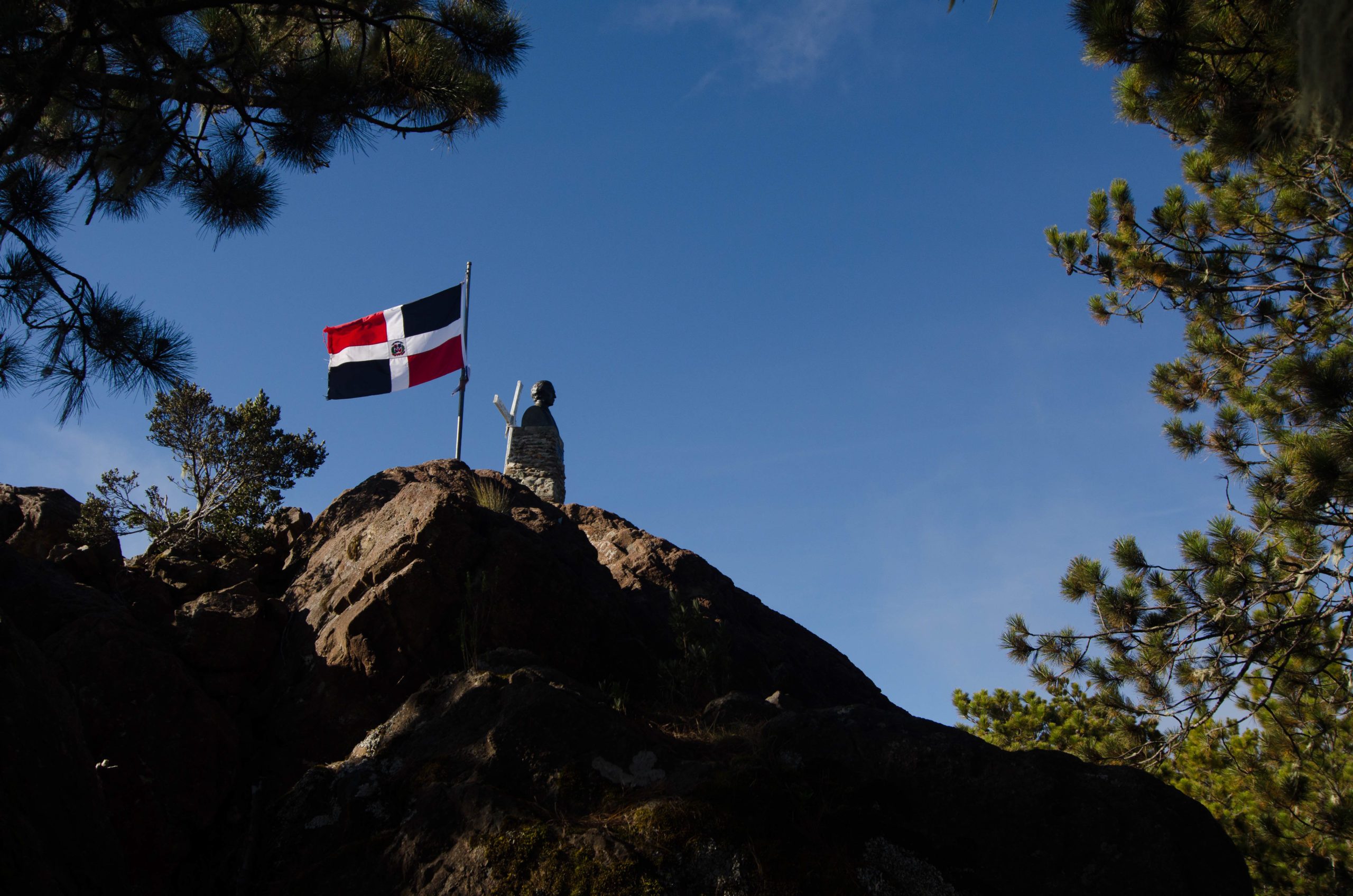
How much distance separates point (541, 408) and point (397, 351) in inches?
112

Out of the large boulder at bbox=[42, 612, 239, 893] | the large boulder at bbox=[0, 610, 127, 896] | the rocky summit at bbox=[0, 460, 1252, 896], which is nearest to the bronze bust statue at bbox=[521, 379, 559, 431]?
the rocky summit at bbox=[0, 460, 1252, 896]

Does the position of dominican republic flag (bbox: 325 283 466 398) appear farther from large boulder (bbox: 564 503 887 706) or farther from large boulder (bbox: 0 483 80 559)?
large boulder (bbox: 0 483 80 559)

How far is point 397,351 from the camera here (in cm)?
1346

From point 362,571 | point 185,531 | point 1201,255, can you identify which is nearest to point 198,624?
point 362,571

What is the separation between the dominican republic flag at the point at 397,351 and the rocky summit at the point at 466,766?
5.60 meters

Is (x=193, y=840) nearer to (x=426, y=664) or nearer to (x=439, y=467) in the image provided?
(x=426, y=664)

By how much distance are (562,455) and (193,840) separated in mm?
10050

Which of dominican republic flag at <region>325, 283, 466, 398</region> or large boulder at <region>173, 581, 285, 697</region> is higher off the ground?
dominican republic flag at <region>325, 283, 466, 398</region>

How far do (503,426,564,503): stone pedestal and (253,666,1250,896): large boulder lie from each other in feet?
30.3

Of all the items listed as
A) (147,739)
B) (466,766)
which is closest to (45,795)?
(466,766)

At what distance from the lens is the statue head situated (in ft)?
51.4

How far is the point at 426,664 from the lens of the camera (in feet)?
23.2

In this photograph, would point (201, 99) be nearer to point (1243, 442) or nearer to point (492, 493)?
point (492, 493)

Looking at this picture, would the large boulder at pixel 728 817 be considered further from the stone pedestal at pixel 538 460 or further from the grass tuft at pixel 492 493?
the stone pedestal at pixel 538 460
